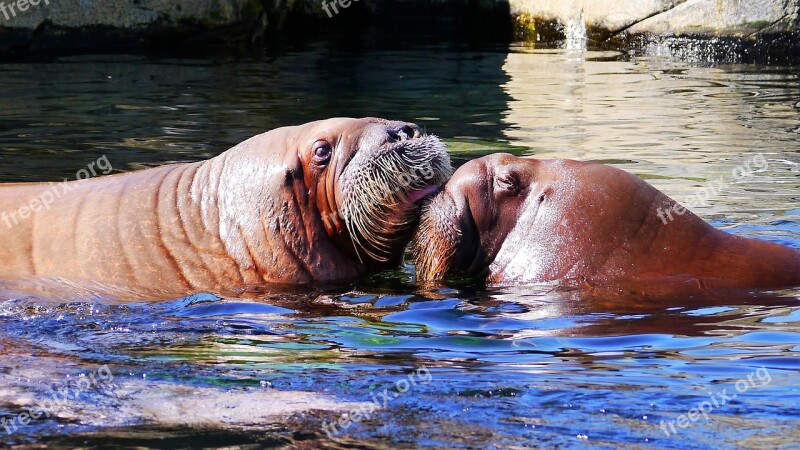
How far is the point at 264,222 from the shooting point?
7.08 meters

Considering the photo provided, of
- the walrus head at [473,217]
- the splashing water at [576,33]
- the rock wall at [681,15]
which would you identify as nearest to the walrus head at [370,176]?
the walrus head at [473,217]

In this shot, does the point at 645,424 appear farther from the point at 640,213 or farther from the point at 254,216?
the point at 254,216

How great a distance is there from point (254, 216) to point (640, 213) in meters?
2.37

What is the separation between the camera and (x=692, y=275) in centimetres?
678

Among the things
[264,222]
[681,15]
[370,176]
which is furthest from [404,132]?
[681,15]

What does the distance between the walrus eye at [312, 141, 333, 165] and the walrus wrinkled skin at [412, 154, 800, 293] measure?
71cm

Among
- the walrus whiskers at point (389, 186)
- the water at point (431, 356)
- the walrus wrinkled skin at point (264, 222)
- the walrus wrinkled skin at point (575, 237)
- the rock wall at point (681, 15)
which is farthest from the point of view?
Result: the rock wall at point (681, 15)

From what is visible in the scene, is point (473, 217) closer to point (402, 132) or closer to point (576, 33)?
point (402, 132)

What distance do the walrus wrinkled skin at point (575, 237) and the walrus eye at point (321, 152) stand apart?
71 cm

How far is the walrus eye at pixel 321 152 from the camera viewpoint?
279 inches

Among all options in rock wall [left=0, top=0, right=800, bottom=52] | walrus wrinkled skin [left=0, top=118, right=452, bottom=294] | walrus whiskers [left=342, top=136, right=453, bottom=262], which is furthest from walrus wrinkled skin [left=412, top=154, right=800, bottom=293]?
rock wall [left=0, top=0, right=800, bottom=52]

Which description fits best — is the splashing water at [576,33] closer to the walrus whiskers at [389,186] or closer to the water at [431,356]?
the water at [431,356]

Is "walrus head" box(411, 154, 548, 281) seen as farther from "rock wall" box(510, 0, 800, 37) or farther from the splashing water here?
the splashing water

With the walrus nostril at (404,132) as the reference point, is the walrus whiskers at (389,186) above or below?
below
